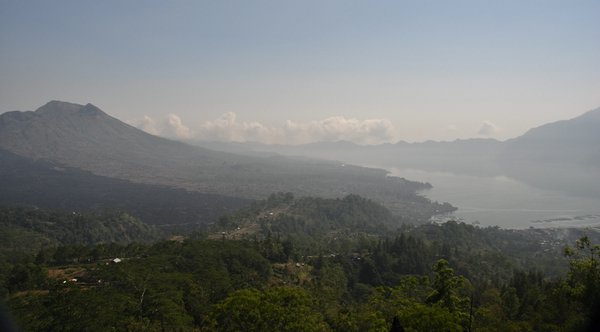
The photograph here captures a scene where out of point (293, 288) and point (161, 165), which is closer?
point (293, 288)

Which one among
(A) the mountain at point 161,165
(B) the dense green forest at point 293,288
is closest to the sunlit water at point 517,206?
(A) the mountain at point 161,165

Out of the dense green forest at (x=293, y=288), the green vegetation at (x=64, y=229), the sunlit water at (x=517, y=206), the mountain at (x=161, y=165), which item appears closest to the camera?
the dense green forest at (x=293, y=288)

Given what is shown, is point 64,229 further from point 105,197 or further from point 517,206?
point 517,206

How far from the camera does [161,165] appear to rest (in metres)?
156

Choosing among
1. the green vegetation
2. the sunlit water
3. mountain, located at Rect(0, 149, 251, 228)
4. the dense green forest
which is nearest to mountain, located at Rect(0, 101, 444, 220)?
mountain, located at Rect(0, 149, 251, 228)

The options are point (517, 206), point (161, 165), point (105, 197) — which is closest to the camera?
point (517, 206)

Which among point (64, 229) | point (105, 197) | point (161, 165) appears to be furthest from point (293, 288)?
point (161, 165)

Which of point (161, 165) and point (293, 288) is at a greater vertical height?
point (161, 165)

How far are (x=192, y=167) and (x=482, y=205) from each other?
107 meters

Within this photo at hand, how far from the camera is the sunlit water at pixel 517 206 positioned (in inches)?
2938

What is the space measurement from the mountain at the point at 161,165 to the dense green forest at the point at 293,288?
191 feet

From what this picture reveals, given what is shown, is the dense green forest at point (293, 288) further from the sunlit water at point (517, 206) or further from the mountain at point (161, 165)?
the mountain at point (161, 165)

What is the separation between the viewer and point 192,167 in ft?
521

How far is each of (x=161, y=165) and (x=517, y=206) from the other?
122 metres
